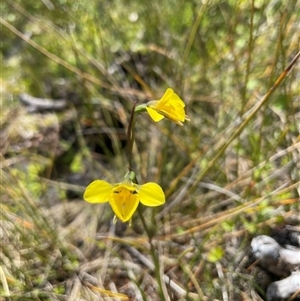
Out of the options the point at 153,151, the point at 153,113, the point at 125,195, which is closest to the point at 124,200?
the point at 125,195

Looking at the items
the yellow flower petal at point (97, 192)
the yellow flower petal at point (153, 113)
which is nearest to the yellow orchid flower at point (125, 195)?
the yellow flower petal at point (97, 192)

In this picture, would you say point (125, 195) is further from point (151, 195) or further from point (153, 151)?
point (153, 151)

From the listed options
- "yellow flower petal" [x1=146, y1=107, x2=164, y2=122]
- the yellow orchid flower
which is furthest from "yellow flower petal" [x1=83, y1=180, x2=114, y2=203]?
"yellow flower petal" [x1=146, y1=107, x2=164, y2=122]

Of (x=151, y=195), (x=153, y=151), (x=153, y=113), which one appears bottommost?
(x=151, y=195)

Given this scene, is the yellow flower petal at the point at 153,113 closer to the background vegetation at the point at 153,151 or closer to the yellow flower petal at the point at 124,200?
the yellow flower petal at the point at 124,200

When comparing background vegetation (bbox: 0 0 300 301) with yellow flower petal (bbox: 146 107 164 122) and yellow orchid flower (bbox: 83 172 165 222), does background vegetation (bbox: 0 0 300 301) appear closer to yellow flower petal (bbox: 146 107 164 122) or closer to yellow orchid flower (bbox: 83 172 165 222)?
yellow orchid flower (bbox: 83 172 165 222)
